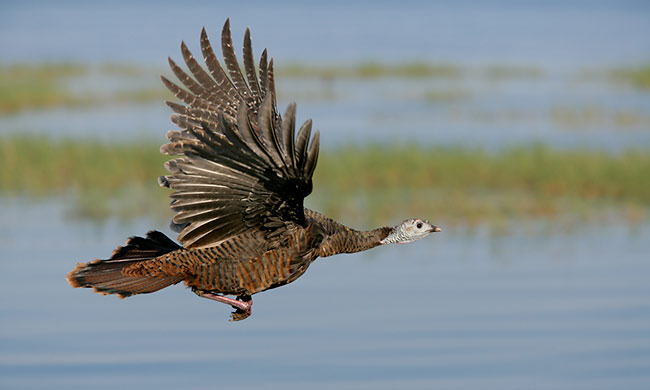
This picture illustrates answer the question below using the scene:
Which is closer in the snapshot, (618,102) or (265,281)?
(265,281)

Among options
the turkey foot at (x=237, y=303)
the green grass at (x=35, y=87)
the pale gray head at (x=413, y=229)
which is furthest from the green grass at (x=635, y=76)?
the turkey foot at (x=237, y=303)

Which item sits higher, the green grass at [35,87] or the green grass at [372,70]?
the green grass at [372,70]

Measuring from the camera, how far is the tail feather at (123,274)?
6.84 meters

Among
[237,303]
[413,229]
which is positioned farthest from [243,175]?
[413,229]

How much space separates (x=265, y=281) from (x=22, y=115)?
1577cm

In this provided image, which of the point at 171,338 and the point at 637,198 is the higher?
the point at 637,198

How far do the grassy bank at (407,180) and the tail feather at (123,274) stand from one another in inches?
257

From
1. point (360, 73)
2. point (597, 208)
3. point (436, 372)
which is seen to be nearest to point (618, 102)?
point (360, 73)

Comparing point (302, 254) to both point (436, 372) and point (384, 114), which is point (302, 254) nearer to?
point (436, 372)

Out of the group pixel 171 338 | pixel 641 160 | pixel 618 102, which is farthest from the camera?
pixel 618 102

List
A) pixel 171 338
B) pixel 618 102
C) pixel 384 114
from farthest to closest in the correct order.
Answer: pixel 618 102
pixel 384 114
pixel 171 338

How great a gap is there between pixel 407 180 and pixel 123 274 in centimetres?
901

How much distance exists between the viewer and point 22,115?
71.4 feet

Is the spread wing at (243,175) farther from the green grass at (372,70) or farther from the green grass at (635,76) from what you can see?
the green grass at (372,70)
